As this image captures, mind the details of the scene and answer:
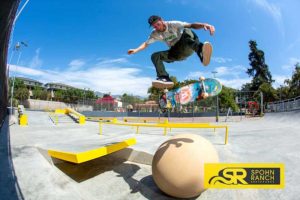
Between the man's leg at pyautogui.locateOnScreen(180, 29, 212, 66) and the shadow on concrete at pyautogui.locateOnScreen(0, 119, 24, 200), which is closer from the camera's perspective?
the shadow on concrete at pyautogui.locateOnScreen(0, 119, 24, 200)

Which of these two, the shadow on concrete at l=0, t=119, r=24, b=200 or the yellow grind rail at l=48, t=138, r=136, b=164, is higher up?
the yellow grind rail at l=48, t=138, r=136, b=164

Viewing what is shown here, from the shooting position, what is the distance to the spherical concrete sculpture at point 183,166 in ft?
16.1

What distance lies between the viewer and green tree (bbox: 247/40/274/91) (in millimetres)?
56625

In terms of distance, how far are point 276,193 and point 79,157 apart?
453 cm

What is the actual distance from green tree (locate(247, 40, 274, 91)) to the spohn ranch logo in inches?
2231

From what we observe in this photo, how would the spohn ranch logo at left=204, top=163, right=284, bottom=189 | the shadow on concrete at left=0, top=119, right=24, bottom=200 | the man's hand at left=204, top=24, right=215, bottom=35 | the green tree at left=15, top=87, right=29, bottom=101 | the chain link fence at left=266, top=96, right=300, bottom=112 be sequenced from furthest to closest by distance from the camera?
the green tree at left=15, top=87, right=29, bottom=101, the chain link fence at left=266, top=96, right=300, bottom=112, the spohn ranch logo at left=204, top=163, right=284, bottom=189, the man's hand at left=204, top=24, right=215, bottom=35, the shadow on concrete at left=0, top=119, right=24, bottom=200

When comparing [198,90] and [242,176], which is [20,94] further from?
[242,176]

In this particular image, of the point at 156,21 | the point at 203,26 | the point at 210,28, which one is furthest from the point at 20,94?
the point at 210,28

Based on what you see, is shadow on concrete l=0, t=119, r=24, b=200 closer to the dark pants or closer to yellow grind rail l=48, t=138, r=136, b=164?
yellow grind rail l=48, t=138, r=136, b=164

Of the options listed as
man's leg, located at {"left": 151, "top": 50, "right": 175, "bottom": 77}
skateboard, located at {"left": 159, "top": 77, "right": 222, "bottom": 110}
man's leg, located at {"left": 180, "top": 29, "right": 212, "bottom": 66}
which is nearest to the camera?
man's leg, located at {"left": 180, "top": 29, "right": 212, "bottom": 66}

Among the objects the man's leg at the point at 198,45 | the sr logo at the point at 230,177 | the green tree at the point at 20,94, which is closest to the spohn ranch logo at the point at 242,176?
the sr logo at the point at 230,177

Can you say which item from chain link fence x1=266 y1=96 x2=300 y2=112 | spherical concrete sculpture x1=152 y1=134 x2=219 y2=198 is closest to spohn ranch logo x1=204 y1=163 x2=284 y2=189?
spherical concrete sculpture x1=152 y1=134 x2=219 y2=198

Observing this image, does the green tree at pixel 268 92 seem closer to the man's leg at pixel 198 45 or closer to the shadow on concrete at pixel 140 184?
the shadow on concrete at pixel 140 184

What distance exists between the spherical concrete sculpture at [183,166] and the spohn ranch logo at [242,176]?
0.66 ft
